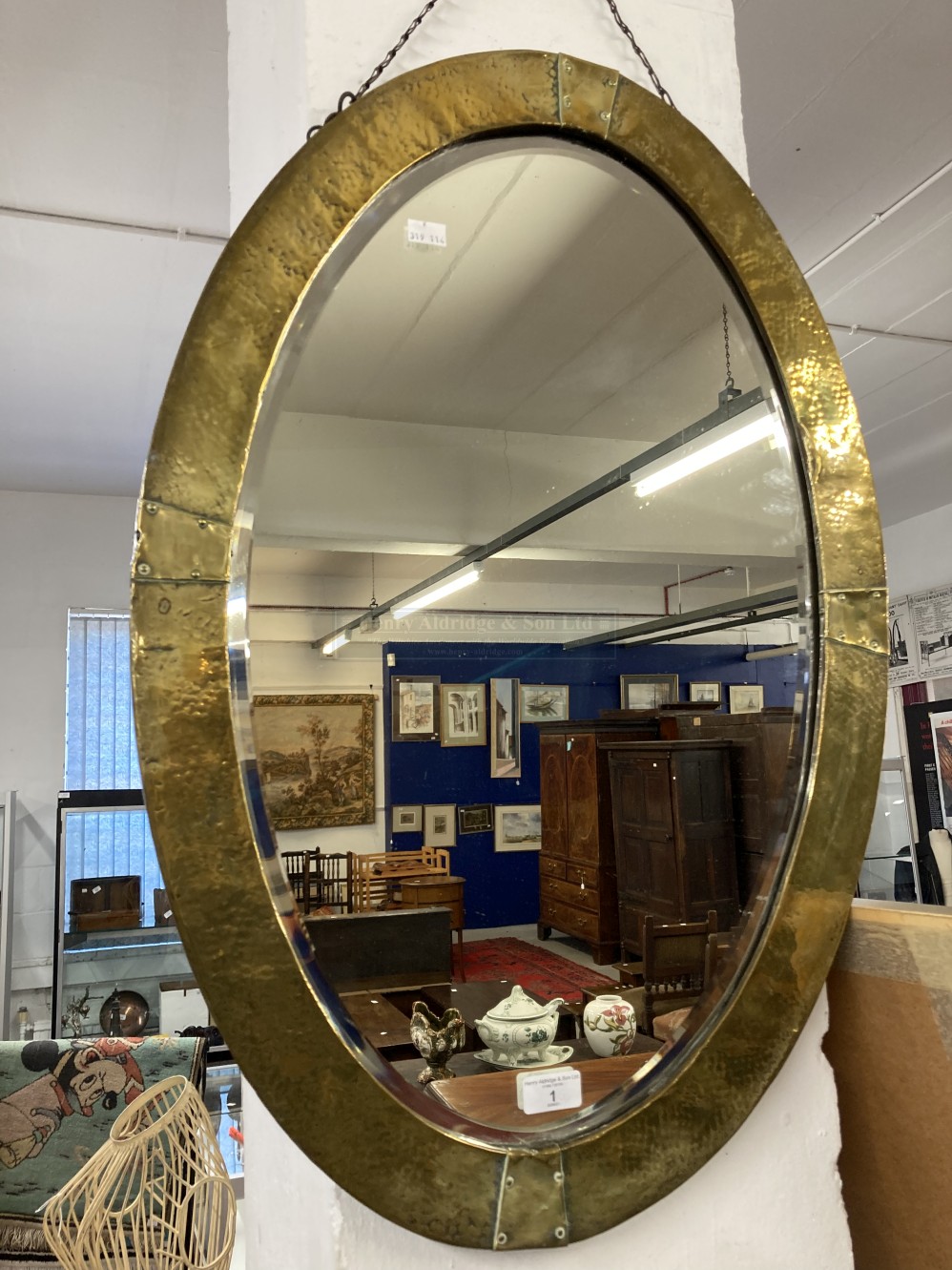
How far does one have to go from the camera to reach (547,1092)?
2.32 ft

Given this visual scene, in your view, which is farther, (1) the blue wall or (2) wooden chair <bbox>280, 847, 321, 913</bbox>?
(1) the blue wall

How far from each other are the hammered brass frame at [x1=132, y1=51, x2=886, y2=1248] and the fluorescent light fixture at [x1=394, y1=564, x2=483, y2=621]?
0.17 meters

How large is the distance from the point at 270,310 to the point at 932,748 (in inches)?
221

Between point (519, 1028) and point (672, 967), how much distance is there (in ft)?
0.43

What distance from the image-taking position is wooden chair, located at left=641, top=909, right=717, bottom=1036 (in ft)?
2.46

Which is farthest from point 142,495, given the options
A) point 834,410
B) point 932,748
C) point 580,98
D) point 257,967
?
point 932,748

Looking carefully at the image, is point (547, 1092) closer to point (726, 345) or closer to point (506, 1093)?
point (506, 1093)

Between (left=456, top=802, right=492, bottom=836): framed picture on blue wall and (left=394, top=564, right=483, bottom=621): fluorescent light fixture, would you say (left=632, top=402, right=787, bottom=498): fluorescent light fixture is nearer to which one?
(left=394, top=564, right=483, bottom=621): fluorescent light fixture

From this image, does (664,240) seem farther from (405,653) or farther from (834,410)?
(405,653)

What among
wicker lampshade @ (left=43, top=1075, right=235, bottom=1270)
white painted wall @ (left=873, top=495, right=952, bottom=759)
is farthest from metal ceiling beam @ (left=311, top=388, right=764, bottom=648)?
white painted wall @ (left=873, top=495, right=952, bottom=759)

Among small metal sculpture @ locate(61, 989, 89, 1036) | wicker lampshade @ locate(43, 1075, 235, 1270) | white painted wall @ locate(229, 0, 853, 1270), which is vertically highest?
white painted wall @ locate(229, 0, 853, 1270)

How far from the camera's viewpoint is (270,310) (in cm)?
67

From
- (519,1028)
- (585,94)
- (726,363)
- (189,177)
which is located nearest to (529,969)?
(519,1028)

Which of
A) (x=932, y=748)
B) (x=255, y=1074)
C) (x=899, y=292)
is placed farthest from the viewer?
(x=932, y=748)
